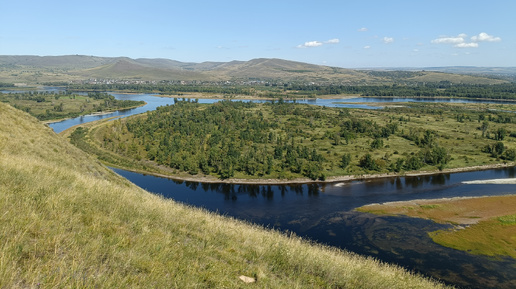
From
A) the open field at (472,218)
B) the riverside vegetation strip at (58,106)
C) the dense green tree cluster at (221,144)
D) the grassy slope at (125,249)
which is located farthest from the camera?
the riverside vegetation strip at (58,106)

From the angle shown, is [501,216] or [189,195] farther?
[189,195]

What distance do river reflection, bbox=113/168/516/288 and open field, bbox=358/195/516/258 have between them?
1599 millimetres

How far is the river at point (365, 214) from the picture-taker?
29.5 metres

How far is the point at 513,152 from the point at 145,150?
A: 8556cm

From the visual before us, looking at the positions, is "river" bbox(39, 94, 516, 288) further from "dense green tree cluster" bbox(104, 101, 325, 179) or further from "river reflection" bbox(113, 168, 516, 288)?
"dense green tree cluster" bbox(104, 101, 325, 179)

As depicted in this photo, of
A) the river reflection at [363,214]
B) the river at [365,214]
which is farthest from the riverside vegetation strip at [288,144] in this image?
the river at [365,214]

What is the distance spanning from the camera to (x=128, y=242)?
7.72 meters

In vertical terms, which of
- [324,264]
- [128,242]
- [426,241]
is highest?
[128,242]

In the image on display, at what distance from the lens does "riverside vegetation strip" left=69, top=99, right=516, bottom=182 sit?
200 feet

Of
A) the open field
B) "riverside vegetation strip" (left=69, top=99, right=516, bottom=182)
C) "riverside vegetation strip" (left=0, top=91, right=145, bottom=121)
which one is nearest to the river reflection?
the open field

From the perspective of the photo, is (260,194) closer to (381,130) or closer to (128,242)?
(128,242)

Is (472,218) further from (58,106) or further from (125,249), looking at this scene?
(58,106)

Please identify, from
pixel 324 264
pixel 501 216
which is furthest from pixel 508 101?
pixel 324 264

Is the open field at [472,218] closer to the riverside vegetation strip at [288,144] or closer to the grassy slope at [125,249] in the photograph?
the riverside vegetation strip at [288,144]
